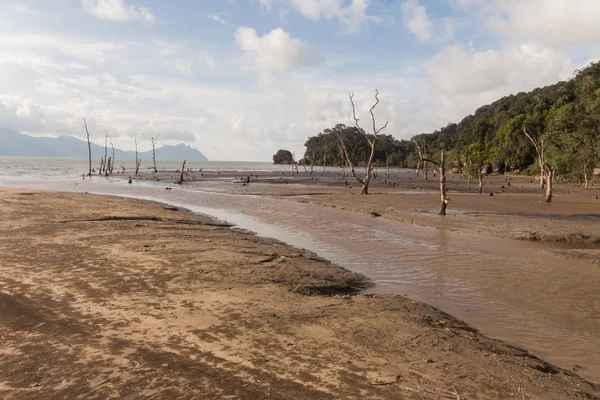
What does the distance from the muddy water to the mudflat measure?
0.91 metres

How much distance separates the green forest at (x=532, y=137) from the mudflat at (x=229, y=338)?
21244 mm

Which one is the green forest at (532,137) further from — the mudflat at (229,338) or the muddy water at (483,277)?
the mudflat at (229,338)

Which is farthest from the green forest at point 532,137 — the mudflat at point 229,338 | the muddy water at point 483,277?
the mudflat at point 229,338

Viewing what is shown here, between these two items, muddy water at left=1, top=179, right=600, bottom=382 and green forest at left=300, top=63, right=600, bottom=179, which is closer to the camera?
muddy water at left=1, top=179, right=600, bottom=382

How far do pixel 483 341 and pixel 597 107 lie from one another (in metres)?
33.4

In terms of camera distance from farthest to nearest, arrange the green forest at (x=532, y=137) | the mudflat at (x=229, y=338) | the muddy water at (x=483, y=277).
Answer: the green forest at (x=532, y=137)
the muddy water at (x=483, y=277)
the mudflat at (x=229, y=338)

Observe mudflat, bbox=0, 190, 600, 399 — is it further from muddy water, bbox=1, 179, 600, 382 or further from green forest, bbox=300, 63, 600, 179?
green forest, bbox=300, 63, 600, 179

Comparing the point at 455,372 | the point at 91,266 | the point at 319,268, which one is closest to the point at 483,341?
the point at 455,372

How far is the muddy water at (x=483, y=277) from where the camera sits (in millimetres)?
6961

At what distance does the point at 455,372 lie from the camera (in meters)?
4.94

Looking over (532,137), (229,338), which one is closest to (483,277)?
(229,338)

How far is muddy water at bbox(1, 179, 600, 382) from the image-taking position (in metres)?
6.96

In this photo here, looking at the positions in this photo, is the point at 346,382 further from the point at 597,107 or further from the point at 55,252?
the point at 597,107

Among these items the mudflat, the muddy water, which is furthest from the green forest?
the mudflat
